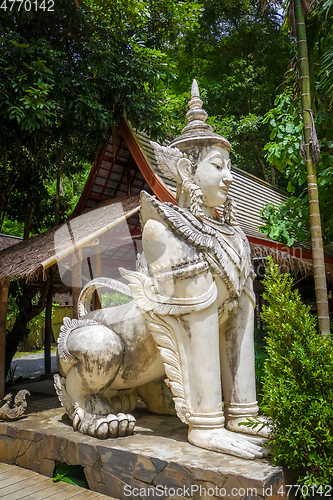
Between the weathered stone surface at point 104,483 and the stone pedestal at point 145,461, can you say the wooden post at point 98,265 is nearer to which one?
the stone pedestal at point 145,461

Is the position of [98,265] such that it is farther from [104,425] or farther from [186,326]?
[186,326]

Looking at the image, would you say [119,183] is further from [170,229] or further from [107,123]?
[170,229]

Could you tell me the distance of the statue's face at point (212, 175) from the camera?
8.48 feet

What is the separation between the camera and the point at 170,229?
2.44 m

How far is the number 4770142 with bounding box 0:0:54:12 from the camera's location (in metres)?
4.47

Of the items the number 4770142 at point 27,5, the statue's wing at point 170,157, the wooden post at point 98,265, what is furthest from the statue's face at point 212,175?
the wooden post at point 98,265

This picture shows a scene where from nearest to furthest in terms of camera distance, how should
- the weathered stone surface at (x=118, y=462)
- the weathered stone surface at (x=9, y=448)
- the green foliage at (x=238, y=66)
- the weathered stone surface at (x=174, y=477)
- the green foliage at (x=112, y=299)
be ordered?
the weathered stone surface at (x=174, y=477) < the weathered stone surface at (x=118, y=462) < the weathered stone surface at (x=9, y=448) < the green foliage at (x=238, y=66) < the green foliage at (x=112, y=299)

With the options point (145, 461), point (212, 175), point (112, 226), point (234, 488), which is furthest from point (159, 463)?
point (112, 226)

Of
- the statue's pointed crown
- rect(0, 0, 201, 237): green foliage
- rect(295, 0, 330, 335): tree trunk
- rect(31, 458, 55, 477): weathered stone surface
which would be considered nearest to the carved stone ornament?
rect(31, 458, 55, 477): weathered stone surface

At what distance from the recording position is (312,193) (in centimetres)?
395

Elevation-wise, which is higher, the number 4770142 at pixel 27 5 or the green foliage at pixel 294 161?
the number 4770142 at pixel 27 5

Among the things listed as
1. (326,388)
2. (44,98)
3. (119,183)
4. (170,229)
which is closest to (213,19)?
(119,183)

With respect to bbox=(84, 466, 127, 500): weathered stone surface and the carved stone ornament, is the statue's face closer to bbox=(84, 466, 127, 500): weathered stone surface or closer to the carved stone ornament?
bbox=(84, 466, 127, 500): weathered stone surface

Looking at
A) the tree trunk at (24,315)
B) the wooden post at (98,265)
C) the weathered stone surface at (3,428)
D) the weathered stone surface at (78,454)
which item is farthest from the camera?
the tree trunk at (24,315)
